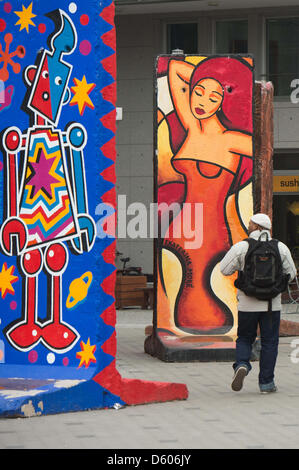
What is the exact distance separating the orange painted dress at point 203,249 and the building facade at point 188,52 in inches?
428

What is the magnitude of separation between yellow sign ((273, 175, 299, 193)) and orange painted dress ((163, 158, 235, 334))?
11.0 m

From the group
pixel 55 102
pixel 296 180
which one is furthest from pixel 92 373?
pixel 296 180

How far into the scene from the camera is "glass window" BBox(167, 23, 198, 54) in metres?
24.5

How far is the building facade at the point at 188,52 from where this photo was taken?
79.7 ft

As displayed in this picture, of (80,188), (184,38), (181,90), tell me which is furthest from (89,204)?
(184,38)

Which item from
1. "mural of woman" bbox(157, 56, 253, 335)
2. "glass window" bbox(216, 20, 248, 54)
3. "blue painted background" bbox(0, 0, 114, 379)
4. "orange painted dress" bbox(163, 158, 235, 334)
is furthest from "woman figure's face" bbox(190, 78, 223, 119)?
"glass window" bbox(216, 20, 248, 54)

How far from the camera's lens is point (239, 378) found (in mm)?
9820

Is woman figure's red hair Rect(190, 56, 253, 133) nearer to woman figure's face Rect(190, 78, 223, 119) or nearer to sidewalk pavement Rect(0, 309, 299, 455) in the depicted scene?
woman figure's face Rect(190, 78, 223, 119)

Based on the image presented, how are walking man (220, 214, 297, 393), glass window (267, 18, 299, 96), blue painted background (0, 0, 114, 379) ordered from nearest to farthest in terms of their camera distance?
blue painted background (0, 0, 114, 379) < walking man (220, 214, 297, 393) < glass window (267, 18, 299, 96)

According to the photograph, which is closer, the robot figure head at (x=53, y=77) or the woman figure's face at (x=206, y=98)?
the robot figure head at (x=53, y=77)

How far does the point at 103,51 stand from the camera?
29.0 ft

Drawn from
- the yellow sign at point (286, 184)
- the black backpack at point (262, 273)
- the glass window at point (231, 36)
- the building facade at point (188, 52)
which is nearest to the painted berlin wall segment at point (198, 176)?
the black backpack at point (262, 273)

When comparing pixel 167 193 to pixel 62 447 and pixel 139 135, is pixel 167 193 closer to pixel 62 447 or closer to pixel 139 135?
pixel 62 447

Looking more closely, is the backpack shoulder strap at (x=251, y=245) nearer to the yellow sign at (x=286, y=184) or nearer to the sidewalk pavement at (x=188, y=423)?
the sidewalk pavement at (x=188, y=423)
